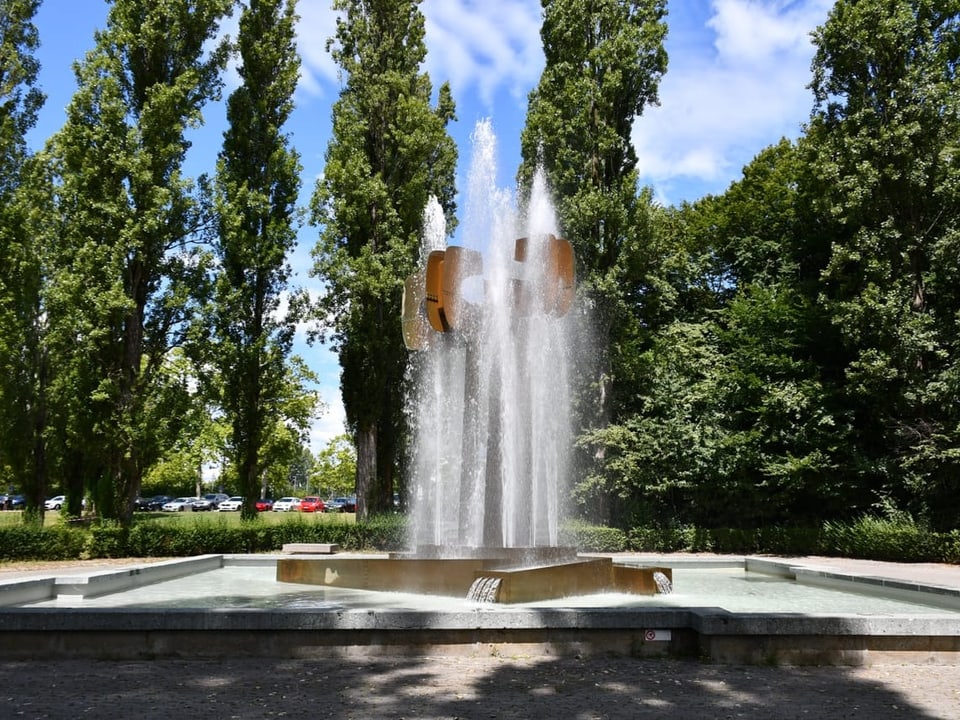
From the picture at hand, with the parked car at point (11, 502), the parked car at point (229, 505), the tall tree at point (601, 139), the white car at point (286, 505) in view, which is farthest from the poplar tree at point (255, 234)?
the parked car at point (11, 502)

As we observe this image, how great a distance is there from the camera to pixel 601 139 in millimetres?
23422

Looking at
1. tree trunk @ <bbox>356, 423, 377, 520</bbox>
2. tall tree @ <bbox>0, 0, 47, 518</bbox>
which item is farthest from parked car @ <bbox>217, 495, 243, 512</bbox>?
tree trunk @ <bbox>356, 423, 377, 520</bbox>

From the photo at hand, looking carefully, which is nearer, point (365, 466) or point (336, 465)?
point (365, 466)

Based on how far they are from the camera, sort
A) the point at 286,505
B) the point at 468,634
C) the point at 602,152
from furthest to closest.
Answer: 1. the point at 286,505
2. the point at 602,152
3. the point at 468,634

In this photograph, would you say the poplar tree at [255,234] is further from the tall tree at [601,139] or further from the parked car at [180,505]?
the parked car at [180,505]

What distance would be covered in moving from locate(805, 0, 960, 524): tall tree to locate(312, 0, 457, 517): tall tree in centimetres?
1193

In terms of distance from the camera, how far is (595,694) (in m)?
5.36

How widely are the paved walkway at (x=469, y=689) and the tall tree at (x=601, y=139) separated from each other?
672 inches

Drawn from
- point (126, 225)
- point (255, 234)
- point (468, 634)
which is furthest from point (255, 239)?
point (468, 634)

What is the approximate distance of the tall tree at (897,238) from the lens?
1831cm

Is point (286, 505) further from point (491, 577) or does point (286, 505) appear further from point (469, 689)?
point (469, 689)

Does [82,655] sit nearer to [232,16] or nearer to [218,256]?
[218,256]

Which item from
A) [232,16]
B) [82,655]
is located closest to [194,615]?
[82,655]

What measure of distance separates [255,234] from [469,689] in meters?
18.8
